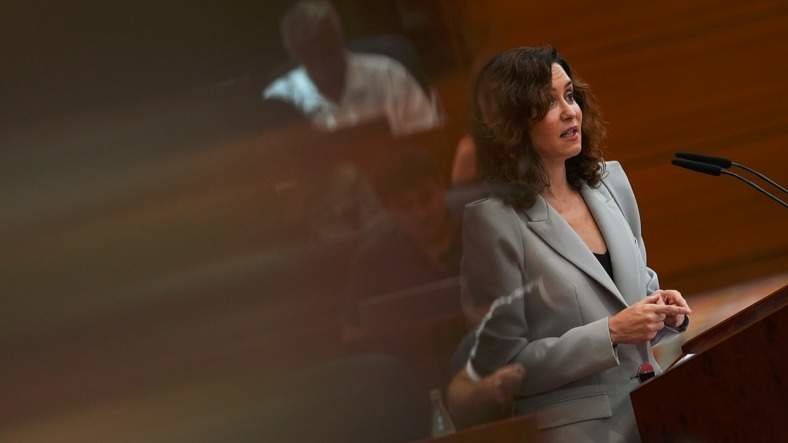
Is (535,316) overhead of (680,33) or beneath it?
beneath

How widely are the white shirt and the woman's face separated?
0.64 meters

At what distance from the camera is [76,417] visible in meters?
0.46

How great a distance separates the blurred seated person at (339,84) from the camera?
548 millimetres

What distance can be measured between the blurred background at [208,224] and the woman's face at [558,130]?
1.92 ft

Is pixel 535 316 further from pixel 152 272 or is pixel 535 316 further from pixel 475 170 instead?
pixel 152 272

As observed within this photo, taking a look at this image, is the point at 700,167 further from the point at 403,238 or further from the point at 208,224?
the point at 208,224

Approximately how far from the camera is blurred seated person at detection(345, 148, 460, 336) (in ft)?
1.91

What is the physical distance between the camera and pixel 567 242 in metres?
1.23

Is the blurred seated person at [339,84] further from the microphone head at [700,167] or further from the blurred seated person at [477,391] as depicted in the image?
the microphone head at [700,167]

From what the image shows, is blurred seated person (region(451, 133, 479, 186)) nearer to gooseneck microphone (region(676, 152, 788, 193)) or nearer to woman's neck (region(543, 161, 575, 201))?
woman's neck (region(543, 161, 575, 201))

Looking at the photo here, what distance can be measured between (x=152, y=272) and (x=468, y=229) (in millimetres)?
750

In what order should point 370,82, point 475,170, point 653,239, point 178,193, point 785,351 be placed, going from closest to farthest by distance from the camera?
1. point 178,193
2. point 370,82
3. point 785,351
4. point 475,170
5. point 653,239

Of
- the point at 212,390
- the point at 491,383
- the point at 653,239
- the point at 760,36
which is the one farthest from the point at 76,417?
the point at 760,36

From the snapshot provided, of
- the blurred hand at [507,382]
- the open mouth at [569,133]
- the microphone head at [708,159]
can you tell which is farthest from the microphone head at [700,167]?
the blurred hand at [507,382]
